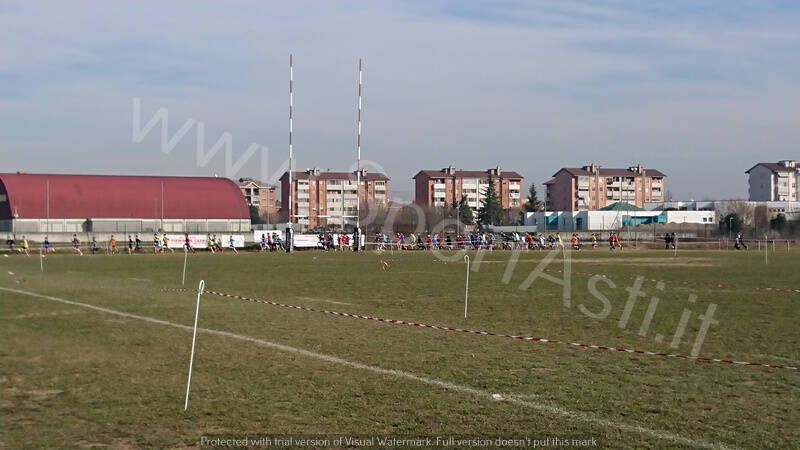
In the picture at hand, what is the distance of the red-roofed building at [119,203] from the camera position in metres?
83.0

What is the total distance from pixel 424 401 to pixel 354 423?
1.25m

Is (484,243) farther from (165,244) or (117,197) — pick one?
(117,197)

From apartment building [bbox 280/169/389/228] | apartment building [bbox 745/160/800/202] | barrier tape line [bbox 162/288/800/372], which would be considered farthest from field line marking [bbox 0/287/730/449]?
apartment building [bbox 745/160/800/202]

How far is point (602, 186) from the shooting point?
16388 centimetres

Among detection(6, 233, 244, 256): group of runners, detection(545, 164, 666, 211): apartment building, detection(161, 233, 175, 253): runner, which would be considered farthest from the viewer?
detection(545, 164, 666, 211): apartment building

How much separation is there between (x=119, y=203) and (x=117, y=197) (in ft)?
2.80

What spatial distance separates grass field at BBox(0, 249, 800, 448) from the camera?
7980 millimetres

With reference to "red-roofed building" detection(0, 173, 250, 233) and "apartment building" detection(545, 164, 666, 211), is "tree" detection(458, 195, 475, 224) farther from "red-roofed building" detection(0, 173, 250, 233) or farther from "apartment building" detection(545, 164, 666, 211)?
"red-roofed building" detection(0, 173, 250, 233)

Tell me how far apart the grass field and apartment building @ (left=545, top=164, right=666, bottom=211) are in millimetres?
144296

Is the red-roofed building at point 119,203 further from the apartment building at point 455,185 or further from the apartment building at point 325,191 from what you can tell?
the apartment building at point 455,185

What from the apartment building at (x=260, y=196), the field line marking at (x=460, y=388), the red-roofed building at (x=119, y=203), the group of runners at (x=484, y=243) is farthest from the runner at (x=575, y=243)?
the apartment building at (x=260, y=196)

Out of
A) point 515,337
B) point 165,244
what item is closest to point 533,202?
point 165,244

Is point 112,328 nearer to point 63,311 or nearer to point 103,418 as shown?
point 63,311

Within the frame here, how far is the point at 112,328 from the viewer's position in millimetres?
15117
